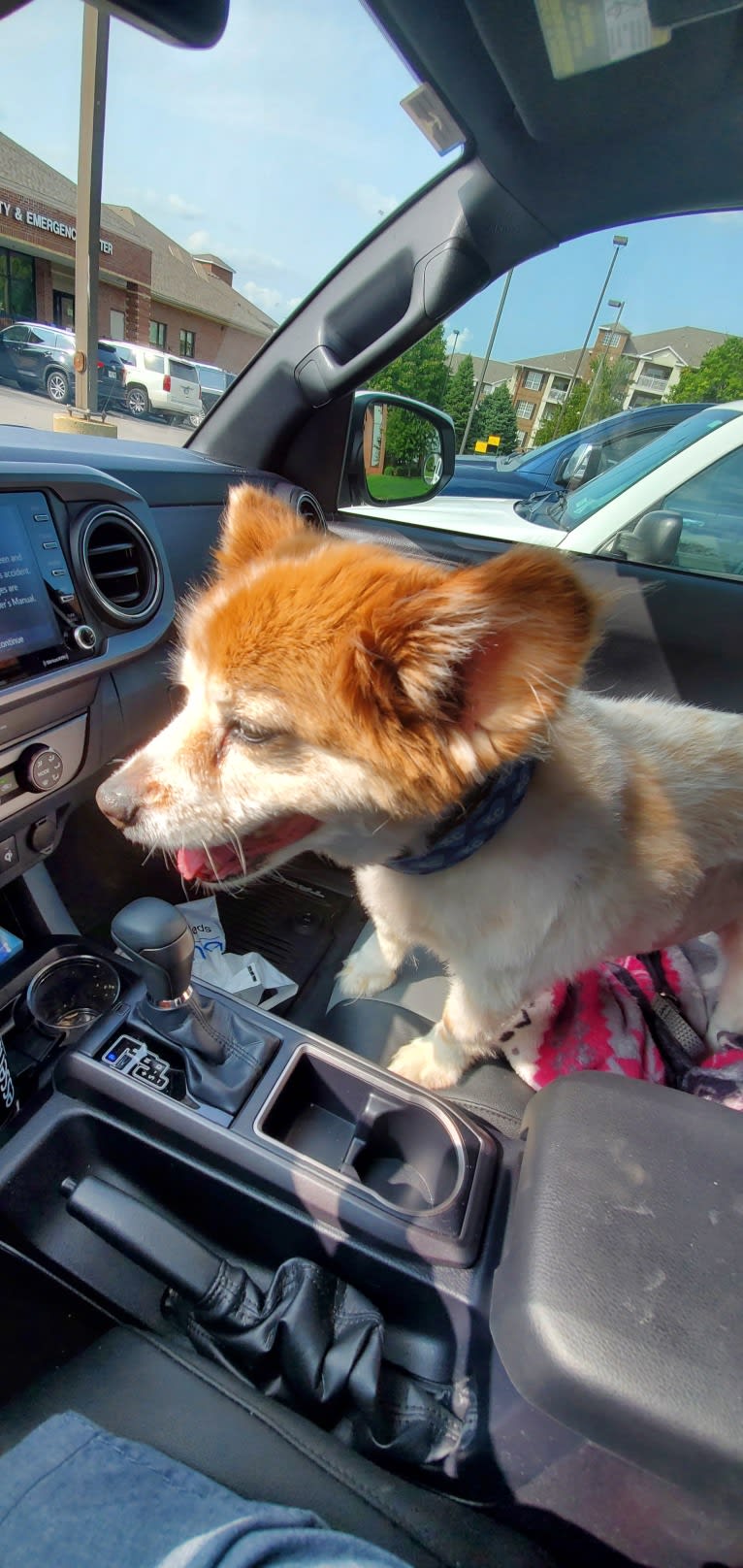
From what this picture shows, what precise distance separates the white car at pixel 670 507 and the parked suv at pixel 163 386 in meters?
1.41

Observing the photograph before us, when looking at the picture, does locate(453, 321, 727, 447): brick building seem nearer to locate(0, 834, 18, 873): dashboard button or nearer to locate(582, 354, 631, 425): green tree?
locate(582, 354, 631, 425): green tree

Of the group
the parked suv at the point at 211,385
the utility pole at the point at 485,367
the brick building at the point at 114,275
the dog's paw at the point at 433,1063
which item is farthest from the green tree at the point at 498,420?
the dog's paw at the point at 433,1063

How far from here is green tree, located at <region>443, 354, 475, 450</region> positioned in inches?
119

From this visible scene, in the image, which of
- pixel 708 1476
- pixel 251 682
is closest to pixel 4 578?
pixel 251 682

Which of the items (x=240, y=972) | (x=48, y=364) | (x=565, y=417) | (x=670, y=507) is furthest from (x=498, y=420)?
(x=240, y=972)

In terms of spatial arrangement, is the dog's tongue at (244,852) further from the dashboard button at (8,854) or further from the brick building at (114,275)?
the brick building at (114,275)

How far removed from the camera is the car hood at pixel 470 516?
3.26 metres

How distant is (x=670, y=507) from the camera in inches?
119

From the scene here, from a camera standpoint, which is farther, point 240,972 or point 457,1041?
point 240,972

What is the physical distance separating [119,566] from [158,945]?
1.03 m

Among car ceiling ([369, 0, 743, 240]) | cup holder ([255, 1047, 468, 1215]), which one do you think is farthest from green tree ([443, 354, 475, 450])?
cup holder ([255, 1047, 468, 1215])

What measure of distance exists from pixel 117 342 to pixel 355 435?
1325 mm

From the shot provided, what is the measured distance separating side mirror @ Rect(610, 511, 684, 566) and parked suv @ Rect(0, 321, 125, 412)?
7.03 ft

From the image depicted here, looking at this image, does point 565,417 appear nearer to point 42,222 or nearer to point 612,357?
point 612,357
